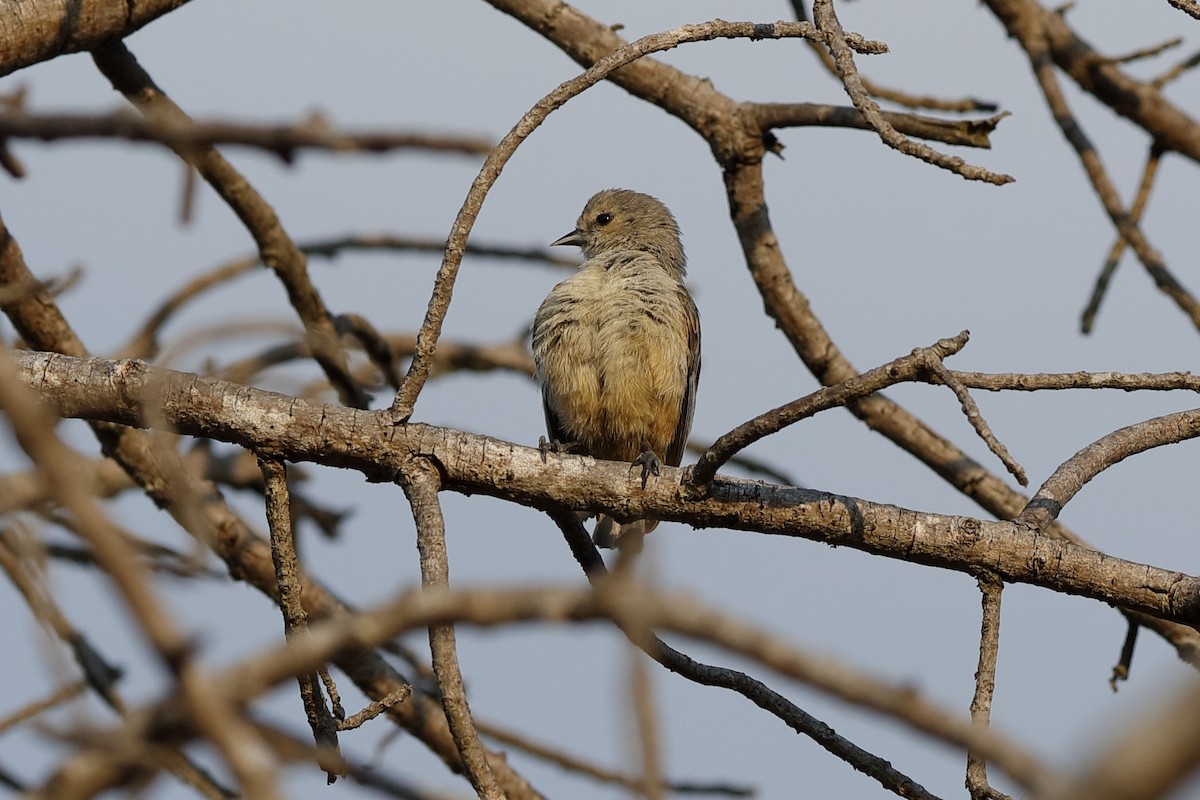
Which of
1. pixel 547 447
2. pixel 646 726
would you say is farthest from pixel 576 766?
pixel 646 726

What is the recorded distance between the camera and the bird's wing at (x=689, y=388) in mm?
6027

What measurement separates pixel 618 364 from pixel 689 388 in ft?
1.69

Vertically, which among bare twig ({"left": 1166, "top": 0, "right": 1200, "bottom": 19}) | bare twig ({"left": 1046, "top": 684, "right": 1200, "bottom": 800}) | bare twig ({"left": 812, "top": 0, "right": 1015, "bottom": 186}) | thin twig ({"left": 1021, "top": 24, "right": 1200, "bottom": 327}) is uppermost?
thin twig ({"left": 1021, "top": 24, "right": 1200, "bottom": 327})

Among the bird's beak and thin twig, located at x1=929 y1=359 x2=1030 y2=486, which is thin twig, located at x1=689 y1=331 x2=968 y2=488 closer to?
thin twig, located at x1=929 y1=359 x2=1030 y2=486

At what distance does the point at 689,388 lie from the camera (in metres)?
6.08

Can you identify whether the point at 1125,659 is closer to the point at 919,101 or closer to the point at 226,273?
the point at 919,101

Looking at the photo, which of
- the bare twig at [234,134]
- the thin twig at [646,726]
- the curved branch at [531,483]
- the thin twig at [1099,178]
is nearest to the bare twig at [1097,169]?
the thin twig at [1099,178]

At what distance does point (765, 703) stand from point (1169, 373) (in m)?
1.36

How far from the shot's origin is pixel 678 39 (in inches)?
131

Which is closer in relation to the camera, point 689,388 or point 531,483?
point 531,483

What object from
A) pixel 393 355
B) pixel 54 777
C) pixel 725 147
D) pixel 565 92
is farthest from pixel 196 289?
pixel 54 777

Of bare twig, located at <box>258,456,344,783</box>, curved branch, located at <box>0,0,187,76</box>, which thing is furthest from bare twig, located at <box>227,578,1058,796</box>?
curved branch, located at <box>0,0,187,76</box>

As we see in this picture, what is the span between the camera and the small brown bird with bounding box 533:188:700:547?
5.72 meters

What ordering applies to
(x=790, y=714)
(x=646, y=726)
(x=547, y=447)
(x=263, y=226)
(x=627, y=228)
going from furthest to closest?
(x=627, y=228), (x=263, y=226), (x=547, y=447), (x=790, y=714), (x=646, y=726)
